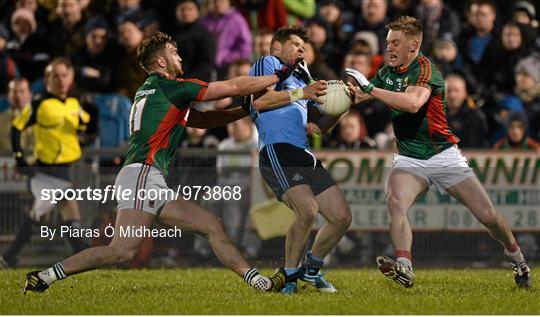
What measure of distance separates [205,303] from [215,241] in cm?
65

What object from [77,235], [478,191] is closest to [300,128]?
[478,191]

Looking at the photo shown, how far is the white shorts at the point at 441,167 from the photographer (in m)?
12.1

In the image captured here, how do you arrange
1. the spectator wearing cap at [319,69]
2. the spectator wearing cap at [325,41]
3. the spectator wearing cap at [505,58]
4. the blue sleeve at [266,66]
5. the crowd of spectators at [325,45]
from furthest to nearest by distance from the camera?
1. the spectator wearing cap at [325,41]
2. the spectator wearing cap at [505,58]
3. the crowd of spectators at [325,45]
4. the spectator wearing cap at [319,69]
5. the blue sleeve at [266,66]

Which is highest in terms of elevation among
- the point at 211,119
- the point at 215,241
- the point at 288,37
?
the point at 288,37

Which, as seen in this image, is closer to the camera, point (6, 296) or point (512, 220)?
point (6, 296)

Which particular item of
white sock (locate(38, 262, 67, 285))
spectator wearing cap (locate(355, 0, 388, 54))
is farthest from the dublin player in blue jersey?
spectator wearing cap (locate(355, 0, 388, 54))

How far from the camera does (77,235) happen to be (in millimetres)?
15109

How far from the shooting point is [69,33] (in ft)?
62.3

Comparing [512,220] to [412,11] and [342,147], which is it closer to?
[342,147]

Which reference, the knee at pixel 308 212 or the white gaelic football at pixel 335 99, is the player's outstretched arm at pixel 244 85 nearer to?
the white gaelic football at pixel 335 99

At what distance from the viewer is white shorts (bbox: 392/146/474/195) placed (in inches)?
475

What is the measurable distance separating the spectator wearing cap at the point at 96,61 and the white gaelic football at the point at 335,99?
721 cm

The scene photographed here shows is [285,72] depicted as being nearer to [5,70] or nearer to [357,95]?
[357,95]

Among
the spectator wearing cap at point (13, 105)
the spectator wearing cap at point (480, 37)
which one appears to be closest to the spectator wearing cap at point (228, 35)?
A: the spectator wearing cap at point (13, 105)
